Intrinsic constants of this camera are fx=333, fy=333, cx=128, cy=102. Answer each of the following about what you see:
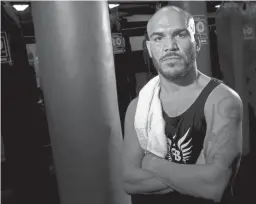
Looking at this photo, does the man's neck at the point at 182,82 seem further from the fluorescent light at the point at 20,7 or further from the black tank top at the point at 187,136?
the fluorescent light at the point at 20,7

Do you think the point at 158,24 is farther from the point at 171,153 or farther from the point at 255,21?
the point at 255,21

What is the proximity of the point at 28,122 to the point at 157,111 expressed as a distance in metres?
1.55

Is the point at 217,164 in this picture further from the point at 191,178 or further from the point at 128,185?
the point at 128,185

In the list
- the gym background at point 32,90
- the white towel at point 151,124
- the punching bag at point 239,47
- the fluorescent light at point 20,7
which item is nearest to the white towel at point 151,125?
the white towel at point 151,124

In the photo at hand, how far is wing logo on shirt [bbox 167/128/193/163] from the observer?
48.8 inches

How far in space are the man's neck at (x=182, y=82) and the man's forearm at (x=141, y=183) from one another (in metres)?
0.33

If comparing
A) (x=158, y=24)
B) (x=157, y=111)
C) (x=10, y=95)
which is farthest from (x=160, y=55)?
(x=10, y=95)

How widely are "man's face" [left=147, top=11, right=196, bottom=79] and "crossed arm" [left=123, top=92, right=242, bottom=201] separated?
0.62 feet

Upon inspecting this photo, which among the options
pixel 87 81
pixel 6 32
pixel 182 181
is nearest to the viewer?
pixel 182 181

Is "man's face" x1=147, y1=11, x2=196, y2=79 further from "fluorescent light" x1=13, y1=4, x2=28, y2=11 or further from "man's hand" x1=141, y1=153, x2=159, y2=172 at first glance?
"fluorescent light" x1=13, y1=4, x2=28, y2=11

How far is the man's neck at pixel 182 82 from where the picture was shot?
124cm

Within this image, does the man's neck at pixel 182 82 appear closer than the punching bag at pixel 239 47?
Yes

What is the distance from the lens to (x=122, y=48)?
3090 millimetres

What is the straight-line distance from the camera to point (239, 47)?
146 inches
